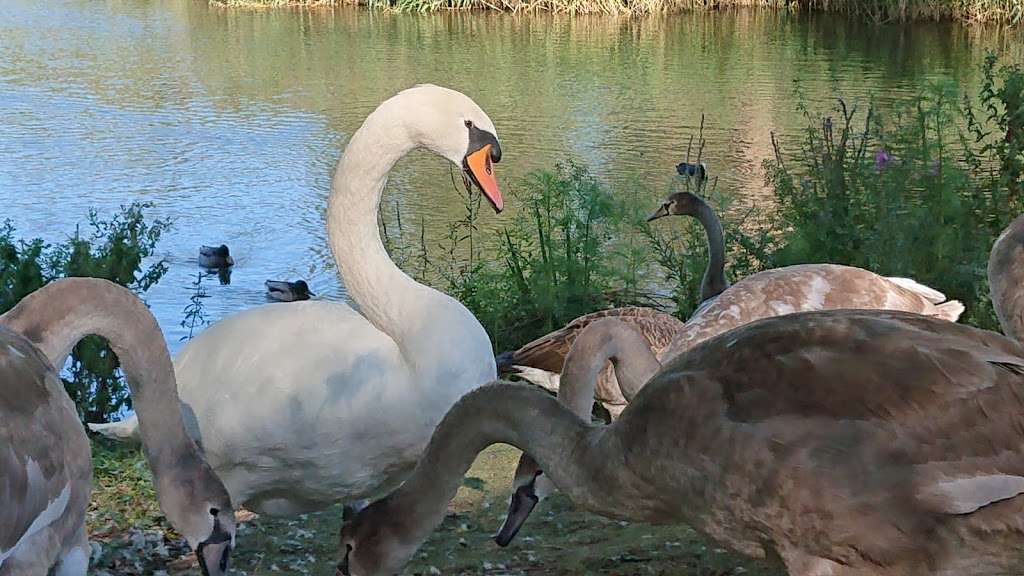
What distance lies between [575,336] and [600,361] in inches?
83.2

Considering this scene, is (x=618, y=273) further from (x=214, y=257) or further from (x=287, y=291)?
(x=214, y=257)

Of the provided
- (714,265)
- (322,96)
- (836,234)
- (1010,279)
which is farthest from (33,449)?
(322,96)

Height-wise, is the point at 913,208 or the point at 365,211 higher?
the point at 365,211

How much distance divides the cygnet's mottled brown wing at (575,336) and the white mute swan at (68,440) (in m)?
3.31

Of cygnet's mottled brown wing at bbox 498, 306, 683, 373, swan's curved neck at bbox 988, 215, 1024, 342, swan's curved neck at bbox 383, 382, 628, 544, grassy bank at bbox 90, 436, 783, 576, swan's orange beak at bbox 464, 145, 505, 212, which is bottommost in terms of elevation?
grassy bank at bbox 90, 436, 783, 576

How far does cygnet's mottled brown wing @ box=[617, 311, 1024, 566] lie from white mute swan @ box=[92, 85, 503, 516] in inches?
48.9

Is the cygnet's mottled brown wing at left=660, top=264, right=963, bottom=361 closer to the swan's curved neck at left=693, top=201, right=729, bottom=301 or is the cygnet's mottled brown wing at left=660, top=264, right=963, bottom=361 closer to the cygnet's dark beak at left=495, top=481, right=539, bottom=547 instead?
the swan's curved neck at left=693, top=201, right=729, bottom=301

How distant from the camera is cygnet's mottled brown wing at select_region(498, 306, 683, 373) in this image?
7141 mm

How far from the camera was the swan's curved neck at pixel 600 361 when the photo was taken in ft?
17.0

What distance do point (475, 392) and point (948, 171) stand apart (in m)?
5.37

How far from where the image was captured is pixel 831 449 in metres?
3.40

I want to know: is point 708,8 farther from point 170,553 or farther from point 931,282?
point 170,553

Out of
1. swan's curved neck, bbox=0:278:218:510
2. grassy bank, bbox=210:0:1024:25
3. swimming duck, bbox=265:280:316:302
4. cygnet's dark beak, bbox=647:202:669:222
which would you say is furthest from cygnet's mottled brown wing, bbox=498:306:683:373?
grassy bank, bbox=210:0:1024:25

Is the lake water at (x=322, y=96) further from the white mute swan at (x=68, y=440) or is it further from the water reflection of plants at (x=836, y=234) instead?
the white mute swan at (x=68, y=440)
